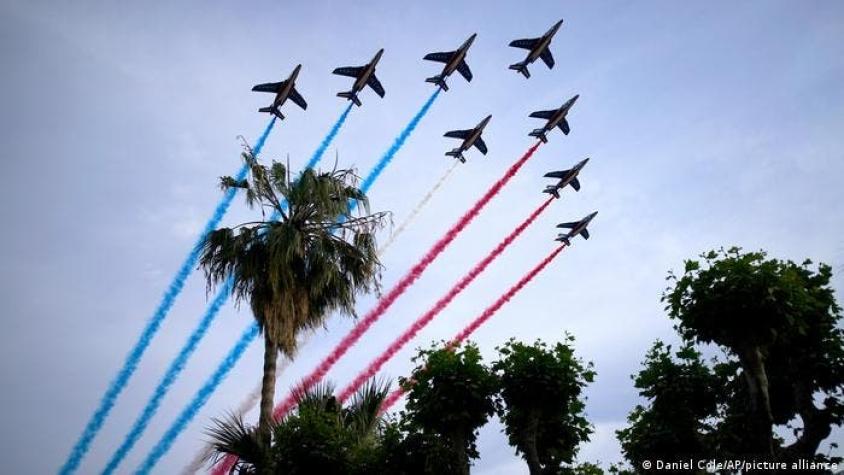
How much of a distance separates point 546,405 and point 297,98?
3554cm

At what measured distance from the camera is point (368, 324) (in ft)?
104

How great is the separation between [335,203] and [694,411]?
13571 mm

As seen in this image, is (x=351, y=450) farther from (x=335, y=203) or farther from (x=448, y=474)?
(x=335, y=203)

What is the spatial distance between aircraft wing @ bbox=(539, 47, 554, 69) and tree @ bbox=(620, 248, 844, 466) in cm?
3636

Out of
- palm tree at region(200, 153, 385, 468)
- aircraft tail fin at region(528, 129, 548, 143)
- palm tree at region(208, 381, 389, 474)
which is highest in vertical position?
aircraft tail fin at region(528, 129, 548, 143)

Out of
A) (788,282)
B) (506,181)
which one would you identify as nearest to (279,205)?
(788,282)

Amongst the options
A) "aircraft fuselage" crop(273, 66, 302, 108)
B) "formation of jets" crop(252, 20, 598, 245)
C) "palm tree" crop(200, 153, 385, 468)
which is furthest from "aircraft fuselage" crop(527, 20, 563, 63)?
"palm tree" crop(200, 153, 385, 468)

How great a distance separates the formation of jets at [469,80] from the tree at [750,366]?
30929 millimetres

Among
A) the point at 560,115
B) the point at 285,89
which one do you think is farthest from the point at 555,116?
the point at 285,89

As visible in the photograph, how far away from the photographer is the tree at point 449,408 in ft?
58.9

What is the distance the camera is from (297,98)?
47.7 m

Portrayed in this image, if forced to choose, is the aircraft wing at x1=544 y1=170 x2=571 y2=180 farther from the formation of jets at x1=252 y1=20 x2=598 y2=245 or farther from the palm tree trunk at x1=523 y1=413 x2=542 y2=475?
the palm tree trunk at x1=523 y1=413 x2=542 y2=475

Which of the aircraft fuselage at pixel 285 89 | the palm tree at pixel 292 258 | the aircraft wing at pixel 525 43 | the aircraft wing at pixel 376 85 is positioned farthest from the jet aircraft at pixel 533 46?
the palm tree at pixel 292 258

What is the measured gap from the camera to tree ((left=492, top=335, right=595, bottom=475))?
18.5 meters
